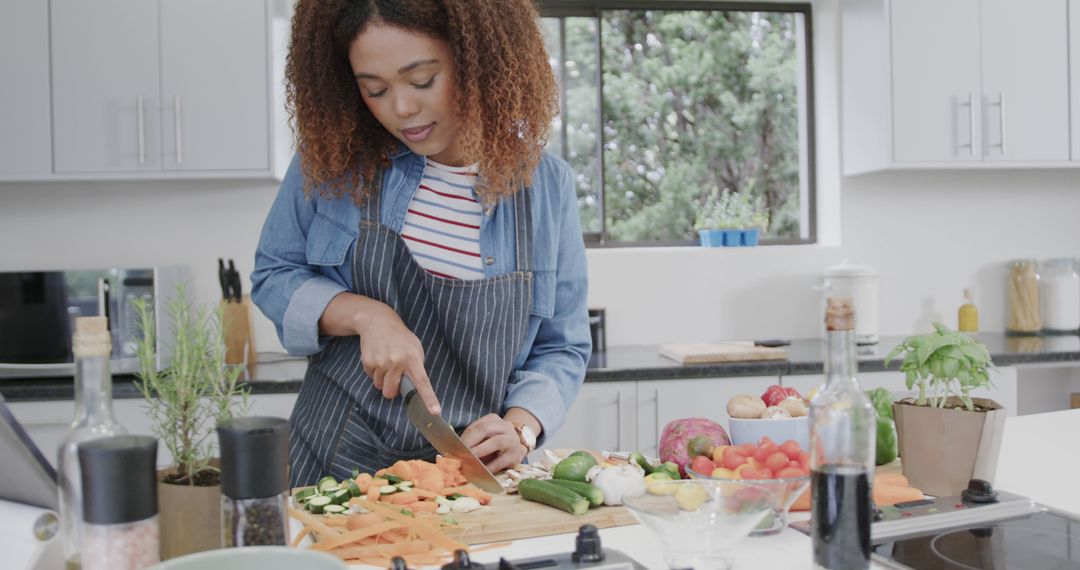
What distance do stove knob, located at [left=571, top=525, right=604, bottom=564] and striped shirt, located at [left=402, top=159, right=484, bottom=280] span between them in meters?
0.81

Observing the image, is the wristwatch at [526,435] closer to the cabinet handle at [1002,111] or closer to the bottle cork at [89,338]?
the bottle cork at [89,338]

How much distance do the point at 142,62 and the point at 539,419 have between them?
2038mm

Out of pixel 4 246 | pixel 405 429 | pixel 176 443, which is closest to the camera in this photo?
pixel 176 443

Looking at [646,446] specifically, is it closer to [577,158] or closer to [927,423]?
[577,158]

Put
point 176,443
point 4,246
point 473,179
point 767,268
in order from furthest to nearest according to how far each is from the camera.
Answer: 1. point 767,268
2. point 4,246
3. point 473,179
4. point 176,443

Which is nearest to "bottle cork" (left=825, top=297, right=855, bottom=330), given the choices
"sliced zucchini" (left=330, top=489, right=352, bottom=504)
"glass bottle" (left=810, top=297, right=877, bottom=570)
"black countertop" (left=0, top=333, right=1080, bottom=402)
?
"glass bottle" (left=810, top=297, right=877, bottom=570)

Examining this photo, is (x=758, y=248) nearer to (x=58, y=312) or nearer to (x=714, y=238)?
(x=714, y=238)

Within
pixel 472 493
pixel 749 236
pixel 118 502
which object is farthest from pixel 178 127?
pixel 118 502

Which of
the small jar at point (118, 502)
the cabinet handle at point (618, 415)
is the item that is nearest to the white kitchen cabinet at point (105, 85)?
the cabinet handle at point (618, 415)

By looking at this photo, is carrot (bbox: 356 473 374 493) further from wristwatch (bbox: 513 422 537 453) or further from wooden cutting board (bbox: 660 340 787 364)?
wooden cutting board (bbox: 660 340 787 364)

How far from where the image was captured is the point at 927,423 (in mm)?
1228

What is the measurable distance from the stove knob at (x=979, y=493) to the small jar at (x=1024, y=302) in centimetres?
272

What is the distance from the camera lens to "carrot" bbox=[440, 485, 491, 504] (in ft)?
3.92

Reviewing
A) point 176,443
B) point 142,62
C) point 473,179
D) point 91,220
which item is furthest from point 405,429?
point 91,220
